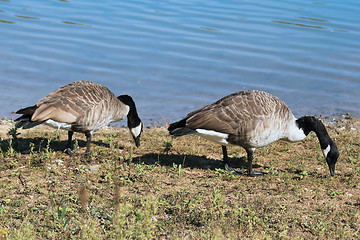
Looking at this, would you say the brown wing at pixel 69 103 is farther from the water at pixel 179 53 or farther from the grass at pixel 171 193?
the water at pixel 179 53

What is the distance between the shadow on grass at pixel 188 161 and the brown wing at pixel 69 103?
130cm

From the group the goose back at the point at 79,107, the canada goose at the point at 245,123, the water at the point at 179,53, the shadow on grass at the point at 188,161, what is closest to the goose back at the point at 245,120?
the canada goose at the point at 245,123

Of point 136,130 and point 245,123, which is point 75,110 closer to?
point 136,130

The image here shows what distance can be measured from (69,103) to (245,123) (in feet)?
10.0

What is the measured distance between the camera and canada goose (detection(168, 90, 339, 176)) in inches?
305

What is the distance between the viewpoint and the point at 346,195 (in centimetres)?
712

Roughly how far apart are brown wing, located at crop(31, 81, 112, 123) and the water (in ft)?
14.3

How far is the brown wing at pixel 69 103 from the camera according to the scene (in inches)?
307

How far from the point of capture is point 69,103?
8055 millimetres

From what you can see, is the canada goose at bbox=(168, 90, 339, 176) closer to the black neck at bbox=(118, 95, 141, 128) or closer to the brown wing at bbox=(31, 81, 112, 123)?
the brown wing at bbox=(31, 81, 112, 123)

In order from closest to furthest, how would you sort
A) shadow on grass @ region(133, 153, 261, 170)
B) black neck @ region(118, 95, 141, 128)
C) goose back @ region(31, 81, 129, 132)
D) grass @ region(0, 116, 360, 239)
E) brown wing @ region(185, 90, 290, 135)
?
1. grass @ region(0, 116, 360, 239)
2. brown wing @ region(185, 90, 290, 135)
3. goose back @ region(31, 81, 129, 132)
4. shadow on grass @ region(133, 153, 261, 170)
5. black neck @ region(118, 95, 141, 128)

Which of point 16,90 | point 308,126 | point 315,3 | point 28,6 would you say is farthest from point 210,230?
point 315,3

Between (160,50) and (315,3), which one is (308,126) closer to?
(160,50)

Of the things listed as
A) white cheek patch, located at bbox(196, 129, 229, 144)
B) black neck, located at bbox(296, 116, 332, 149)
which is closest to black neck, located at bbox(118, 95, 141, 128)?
white cheek patch, located at bbox(196, 129, 229, 144)
